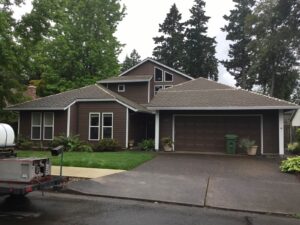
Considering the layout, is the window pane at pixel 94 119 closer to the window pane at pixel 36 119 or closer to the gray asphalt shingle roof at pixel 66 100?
the gray asphalt shingle roof at pixel 66 100

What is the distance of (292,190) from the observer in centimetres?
1062

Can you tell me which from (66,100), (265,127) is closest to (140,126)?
(66,100)

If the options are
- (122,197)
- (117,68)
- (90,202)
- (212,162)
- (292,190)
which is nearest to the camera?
(90,202)

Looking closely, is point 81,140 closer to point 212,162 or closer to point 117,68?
point 212,162

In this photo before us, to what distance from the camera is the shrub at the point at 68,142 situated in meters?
21.1

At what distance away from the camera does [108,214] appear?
7.73 meters

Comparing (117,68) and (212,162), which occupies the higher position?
(117,68)

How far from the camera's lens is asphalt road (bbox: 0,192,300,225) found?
23.3 feet

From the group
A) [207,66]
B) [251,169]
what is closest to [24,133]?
[251,169]

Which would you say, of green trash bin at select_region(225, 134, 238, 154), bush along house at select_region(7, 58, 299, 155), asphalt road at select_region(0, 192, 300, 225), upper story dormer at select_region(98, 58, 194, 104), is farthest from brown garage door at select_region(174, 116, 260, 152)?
asphalt road at select_region(0, 192, 300, 225)

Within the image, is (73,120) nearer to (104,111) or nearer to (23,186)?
(104,111)

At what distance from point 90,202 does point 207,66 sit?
46.8 metres

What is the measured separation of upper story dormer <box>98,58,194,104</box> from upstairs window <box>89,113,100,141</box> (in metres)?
8.11

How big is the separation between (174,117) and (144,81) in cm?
971
